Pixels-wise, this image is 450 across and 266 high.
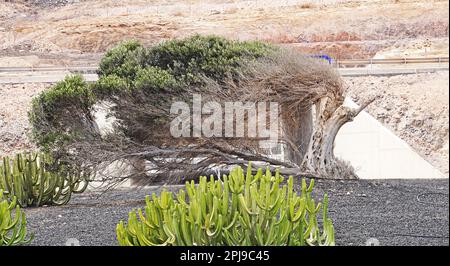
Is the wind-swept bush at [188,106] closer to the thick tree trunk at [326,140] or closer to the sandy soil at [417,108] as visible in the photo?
the thick tree trunk at [326,140]

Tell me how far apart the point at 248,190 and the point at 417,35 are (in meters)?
2.88

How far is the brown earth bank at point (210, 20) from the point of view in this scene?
307 inches

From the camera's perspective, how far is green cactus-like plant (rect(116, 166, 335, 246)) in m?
5.61

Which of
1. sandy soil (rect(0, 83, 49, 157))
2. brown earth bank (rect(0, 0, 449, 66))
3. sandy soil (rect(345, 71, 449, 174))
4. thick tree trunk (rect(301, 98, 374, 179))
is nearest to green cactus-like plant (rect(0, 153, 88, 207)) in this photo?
sandy soil (rect(0, 83, 49, 157))

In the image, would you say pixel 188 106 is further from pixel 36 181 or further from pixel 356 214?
pixel 356 214

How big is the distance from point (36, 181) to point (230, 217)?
3629mm

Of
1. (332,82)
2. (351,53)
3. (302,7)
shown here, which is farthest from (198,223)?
(332,82)

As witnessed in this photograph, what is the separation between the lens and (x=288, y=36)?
28.3 ft

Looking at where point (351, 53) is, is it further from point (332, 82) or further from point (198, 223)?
point (198, 223)

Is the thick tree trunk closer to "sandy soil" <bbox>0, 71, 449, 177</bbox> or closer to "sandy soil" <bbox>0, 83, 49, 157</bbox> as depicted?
"sandy soil" <bbox>0, 71, 449, 177</bbox>

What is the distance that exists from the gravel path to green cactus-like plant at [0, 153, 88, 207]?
0.51ft

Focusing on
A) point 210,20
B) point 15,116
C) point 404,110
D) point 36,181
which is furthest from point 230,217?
point 36,181

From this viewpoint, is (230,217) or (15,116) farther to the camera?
(15,116)

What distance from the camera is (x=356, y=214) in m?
7.60
